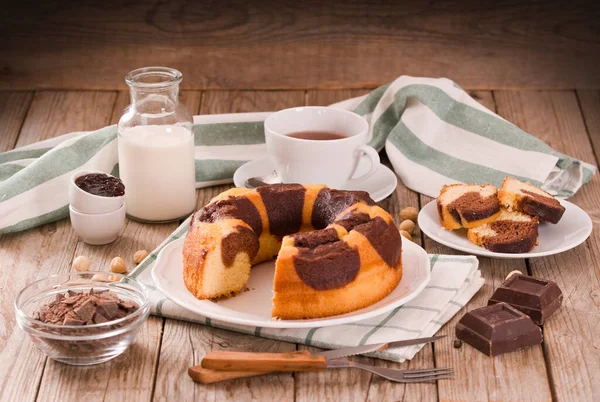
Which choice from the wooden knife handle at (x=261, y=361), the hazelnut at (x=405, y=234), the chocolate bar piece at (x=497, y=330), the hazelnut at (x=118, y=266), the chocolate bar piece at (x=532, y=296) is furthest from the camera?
the hazelnut at (x=405, y=234)

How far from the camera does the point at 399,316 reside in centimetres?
184

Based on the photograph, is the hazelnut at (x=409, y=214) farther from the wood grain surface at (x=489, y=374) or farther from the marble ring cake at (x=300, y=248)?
the wood grain surface at (x=489, y=374)

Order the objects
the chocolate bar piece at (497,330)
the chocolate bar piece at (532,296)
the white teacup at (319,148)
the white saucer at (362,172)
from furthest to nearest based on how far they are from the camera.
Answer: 1. the white saucer at (362,172)
2. the white teacup at (319,148)
3. the chocolate bar piece at (532,296)
4. the chocolate bar piece at (497,330)

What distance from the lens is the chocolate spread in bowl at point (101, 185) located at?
2160mm

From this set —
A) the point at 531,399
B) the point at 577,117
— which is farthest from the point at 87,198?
the point at 577,117

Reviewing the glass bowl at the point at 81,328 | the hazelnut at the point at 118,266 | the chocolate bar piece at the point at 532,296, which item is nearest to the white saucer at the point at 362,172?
the hazelnut at the point at 118,266

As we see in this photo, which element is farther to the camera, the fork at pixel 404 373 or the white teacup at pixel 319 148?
the white teacup at pixel 319 148

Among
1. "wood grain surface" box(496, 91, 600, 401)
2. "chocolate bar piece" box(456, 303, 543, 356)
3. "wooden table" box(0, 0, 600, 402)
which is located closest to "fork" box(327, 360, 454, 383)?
"chocolate bar piece" box(456, 303, 543, 356)

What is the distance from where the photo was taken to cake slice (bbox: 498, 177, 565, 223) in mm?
2158

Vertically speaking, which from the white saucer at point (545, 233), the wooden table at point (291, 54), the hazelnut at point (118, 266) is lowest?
the wooden table at point (291, 54)

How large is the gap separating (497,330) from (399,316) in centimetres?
20

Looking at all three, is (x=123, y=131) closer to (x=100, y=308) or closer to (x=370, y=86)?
(x=100, y=308)

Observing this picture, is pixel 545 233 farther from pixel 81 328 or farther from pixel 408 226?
pixel 81 328

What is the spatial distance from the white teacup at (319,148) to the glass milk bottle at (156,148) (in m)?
0.23
